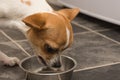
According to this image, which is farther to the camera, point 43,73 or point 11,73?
point 11,73

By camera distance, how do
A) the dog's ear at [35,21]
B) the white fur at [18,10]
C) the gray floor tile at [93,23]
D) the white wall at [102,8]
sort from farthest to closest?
the gray floor tile at [93,23]
the white wall at [102,8]
the white fur at [18,10]
the dog's ear at [35,21]

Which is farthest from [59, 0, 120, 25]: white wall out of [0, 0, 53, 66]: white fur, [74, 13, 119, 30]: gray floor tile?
[0, 0, 53, 66]: white fur

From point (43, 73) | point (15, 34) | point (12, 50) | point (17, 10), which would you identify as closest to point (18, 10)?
point (17, 10)

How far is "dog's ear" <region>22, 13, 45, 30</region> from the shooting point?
1410mm

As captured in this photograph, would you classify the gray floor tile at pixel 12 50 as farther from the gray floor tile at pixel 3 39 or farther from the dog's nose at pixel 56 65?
the dog's nose at pixel 56 65

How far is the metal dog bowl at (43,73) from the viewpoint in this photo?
149cm

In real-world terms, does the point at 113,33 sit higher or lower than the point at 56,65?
lower

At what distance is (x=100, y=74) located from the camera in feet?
5.90

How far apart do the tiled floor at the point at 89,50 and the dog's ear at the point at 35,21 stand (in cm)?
40

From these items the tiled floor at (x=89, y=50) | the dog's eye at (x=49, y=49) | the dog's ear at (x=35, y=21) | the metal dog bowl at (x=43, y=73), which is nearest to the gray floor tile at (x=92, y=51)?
the tiled floor at (x=89, y=50)

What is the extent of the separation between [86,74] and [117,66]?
0.25m

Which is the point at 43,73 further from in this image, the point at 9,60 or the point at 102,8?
the point at 102,8

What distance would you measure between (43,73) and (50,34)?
0.25 metres

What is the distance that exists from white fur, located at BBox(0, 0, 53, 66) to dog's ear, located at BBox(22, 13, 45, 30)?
0.19 meters
